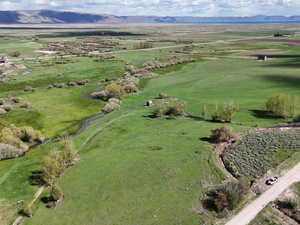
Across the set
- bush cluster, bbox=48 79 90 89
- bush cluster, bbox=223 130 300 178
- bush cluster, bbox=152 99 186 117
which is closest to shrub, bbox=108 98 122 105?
bush cluster, bbox=152 99 186 117

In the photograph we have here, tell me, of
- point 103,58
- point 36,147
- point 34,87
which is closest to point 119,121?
point 36,147

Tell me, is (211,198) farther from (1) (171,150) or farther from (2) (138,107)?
(2) (138,107)

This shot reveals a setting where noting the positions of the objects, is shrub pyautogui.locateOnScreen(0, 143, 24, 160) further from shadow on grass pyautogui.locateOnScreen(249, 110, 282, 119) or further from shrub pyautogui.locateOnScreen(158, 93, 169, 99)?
shadow on grass pyautogui.locateOnScreen(249, 110, 282, 119)

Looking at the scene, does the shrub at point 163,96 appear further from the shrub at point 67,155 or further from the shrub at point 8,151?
the shrub at point 8,151

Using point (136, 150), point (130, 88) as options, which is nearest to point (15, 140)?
point (136, 150)

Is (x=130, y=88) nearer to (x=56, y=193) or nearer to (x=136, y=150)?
(x=136, y=150)

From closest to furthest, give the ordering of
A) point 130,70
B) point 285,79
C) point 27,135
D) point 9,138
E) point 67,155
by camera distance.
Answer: point 67,155, point 9,138, point 27,135, point 285,79, point 130,70
